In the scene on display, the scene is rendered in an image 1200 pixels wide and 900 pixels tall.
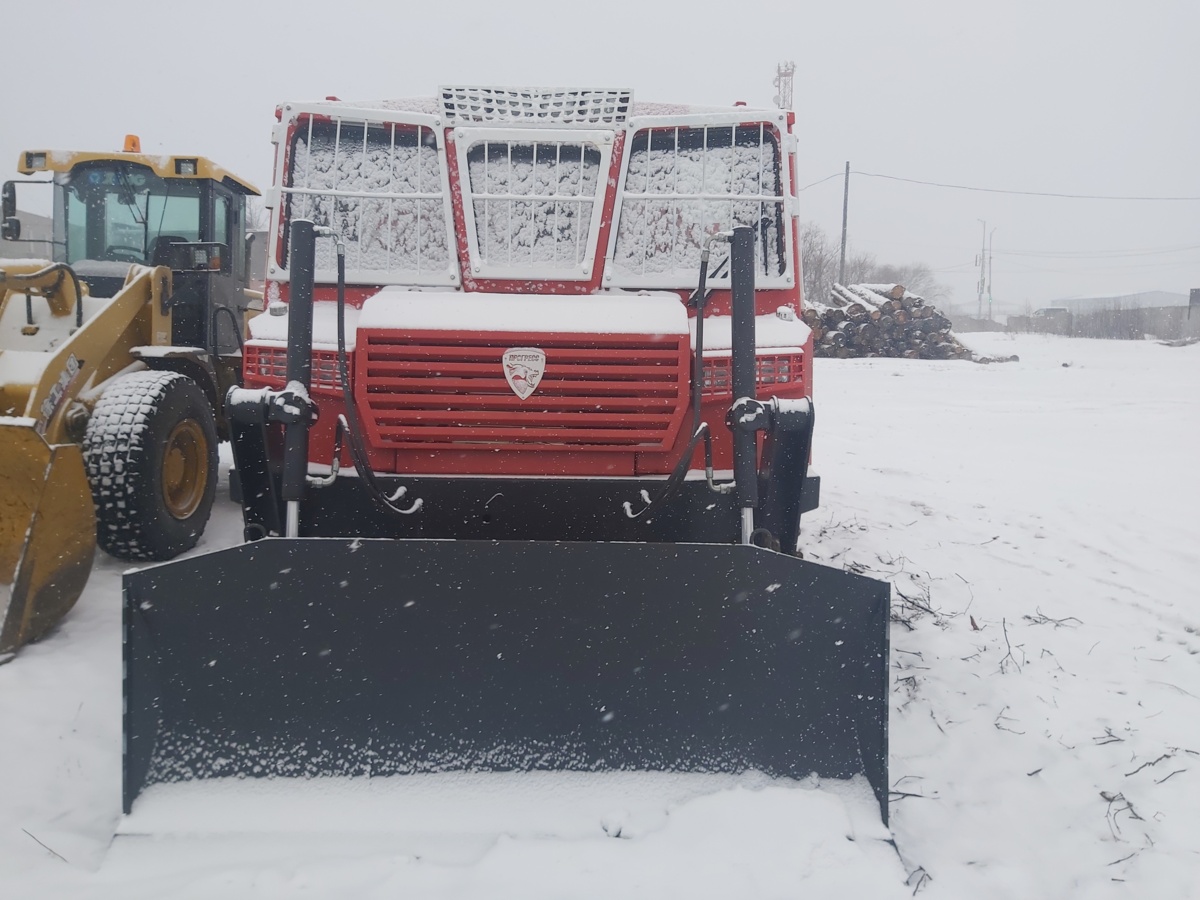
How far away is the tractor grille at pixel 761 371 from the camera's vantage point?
3.51m

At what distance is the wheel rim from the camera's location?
4902 mm

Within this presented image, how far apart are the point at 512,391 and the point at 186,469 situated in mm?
2812

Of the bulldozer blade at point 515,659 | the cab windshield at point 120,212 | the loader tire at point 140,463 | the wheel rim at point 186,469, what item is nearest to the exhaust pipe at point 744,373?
the bulldozer blade at point 515,659

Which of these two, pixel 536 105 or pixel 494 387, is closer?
pixel 494 387

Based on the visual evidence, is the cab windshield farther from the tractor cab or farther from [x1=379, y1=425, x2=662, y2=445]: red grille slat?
[x1=379, y1=425, x2=662, y2=445]: red grille slat

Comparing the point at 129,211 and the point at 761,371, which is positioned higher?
the point at 129,211

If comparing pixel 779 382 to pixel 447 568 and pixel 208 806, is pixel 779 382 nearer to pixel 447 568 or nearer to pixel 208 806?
pixel 447 568

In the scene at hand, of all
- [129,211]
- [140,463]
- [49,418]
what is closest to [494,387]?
[140,463]

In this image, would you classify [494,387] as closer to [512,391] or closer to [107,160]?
[512,391]

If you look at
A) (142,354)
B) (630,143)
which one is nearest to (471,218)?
(630,143)

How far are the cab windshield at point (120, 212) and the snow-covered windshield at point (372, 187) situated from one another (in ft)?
8.88

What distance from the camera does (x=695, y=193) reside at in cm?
405

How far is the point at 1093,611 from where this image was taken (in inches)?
176

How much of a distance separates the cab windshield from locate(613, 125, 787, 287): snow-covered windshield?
3824 mm
